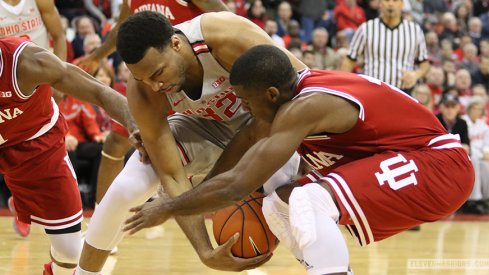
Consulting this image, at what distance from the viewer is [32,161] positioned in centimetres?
453

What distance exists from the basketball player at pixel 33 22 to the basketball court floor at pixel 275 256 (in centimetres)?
68

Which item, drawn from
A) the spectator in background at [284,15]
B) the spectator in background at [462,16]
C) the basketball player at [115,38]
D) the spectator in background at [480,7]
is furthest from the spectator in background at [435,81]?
the basketball player at [115,38]

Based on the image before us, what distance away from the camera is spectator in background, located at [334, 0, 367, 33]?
43.2 ft

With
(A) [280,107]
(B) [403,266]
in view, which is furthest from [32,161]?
(B) [403,266]

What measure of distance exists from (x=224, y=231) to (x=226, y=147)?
0.44m

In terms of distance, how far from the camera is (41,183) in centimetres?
453

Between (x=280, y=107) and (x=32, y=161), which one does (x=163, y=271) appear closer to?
(x=32, y=161)

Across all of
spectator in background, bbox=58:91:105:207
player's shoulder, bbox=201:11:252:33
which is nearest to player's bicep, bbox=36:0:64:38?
spectator in background, bbox=58:91:105:207

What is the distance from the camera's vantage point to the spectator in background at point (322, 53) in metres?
11.4

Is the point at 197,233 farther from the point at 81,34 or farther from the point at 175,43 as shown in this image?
the point at 81,34

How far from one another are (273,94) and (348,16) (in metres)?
9.98

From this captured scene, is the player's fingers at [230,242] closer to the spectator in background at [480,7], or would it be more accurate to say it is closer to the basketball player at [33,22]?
the basketball player at [33,22]

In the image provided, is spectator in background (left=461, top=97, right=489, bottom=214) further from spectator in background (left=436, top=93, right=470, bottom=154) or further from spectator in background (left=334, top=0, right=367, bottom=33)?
spectator in background (left=334, top=0, right=367, bottom=33)

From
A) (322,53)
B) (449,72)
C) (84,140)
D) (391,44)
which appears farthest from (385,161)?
(449,72)
